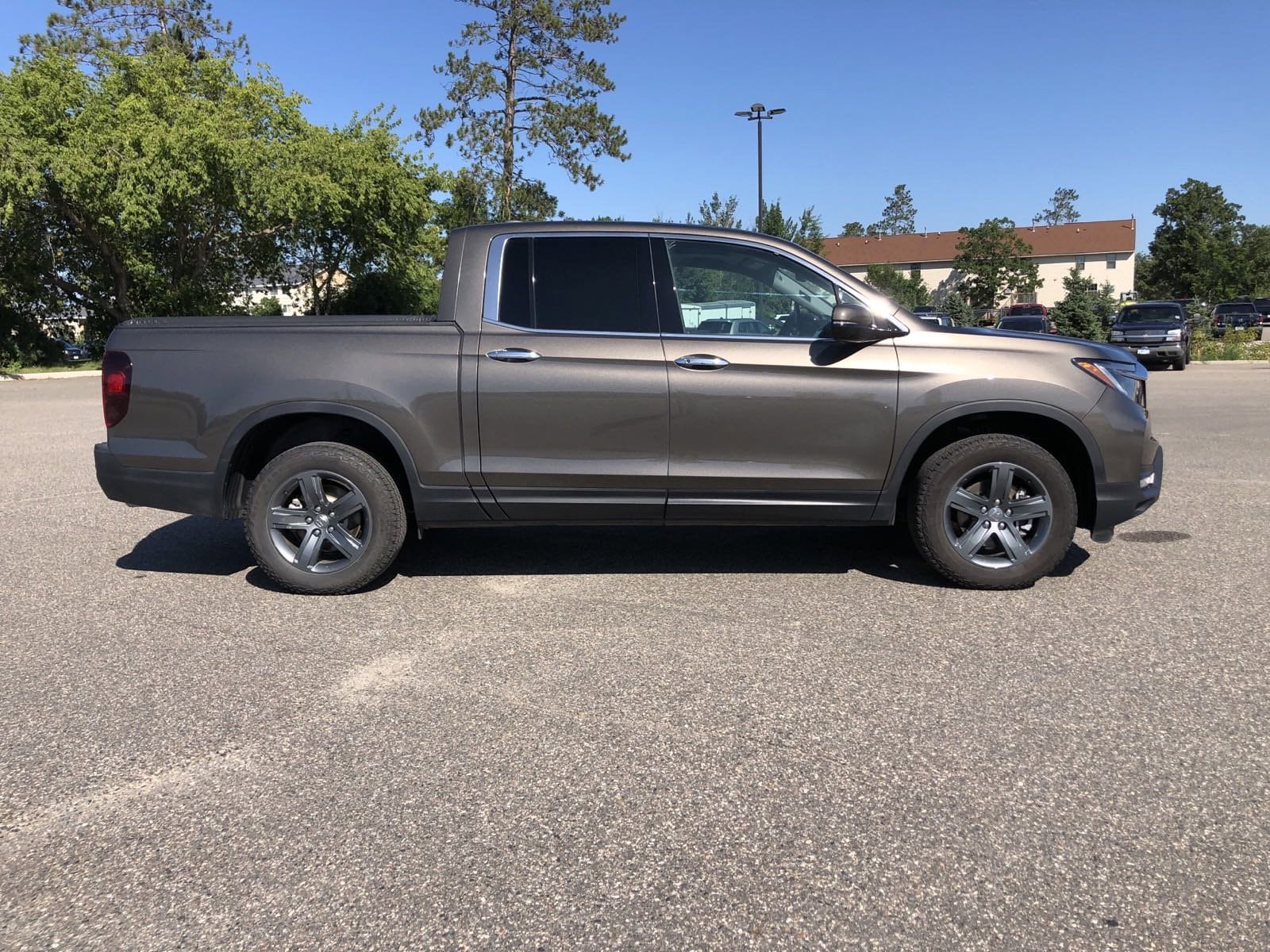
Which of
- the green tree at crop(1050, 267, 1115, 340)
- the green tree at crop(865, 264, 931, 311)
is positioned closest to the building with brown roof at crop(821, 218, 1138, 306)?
the green tree at crop(865, 264, 931, 311)

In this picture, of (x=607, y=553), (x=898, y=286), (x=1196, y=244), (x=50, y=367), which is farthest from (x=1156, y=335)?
(x=1196, y=244)

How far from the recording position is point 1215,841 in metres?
2.59

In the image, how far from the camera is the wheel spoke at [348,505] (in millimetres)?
4859

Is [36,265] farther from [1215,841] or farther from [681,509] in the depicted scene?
[1215,841]

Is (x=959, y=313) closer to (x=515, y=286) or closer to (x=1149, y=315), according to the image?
(x=1149, y=315)

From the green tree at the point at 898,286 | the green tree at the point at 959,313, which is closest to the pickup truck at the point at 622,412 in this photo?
the green tree at the point at 959,313

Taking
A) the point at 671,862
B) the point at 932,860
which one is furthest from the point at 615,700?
the point at 932,860

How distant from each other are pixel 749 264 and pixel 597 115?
31.1 meters

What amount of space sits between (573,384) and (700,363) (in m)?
0.65

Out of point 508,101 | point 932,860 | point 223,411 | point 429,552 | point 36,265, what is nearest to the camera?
point 932,860

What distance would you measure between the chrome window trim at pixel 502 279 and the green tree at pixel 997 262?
70.6m

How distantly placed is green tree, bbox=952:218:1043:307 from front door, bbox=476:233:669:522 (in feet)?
232

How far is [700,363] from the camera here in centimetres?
471

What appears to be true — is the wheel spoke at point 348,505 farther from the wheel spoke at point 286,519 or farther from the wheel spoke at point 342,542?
the wheel spoke at point 286,519
